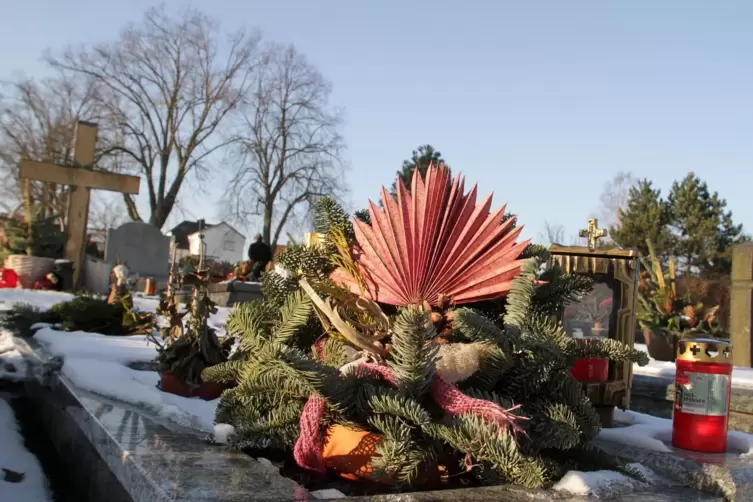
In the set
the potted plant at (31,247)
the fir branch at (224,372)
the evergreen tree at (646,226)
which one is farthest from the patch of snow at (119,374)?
the evergreen tree at (646,226)

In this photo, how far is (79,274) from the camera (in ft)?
50.6

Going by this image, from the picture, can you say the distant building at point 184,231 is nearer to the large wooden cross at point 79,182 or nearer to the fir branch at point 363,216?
the large wooden cross at point 79,182

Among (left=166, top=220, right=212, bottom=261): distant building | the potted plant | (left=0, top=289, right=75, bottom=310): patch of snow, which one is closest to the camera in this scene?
Result: (left=0, top=289, right=75, bottom=310): patch of snow

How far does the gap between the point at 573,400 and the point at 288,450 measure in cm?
90

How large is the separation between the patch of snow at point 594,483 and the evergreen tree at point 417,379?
0.05 metres

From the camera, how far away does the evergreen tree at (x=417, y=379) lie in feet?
5.46

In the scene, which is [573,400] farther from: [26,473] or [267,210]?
[267,210]

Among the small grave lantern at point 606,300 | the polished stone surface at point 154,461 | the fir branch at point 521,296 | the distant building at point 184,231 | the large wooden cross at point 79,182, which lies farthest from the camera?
the distant building at point 184,231

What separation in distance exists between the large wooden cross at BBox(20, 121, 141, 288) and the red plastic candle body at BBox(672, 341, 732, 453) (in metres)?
14.9

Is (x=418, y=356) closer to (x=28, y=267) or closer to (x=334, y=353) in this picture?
(x=334, y=353)

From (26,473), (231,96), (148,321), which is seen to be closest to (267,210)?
(231,96)

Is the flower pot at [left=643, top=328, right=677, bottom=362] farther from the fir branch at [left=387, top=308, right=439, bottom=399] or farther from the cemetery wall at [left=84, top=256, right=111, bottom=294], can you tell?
the cemetery wall at [left=84, top=256, right=111, bottom=294]

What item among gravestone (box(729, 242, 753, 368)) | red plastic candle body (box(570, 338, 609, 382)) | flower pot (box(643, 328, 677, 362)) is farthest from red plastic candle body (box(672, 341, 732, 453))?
gravestone (box(729, 242, 753, 368))

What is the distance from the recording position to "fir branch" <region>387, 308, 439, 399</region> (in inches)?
62.4
